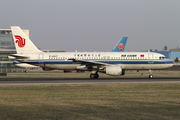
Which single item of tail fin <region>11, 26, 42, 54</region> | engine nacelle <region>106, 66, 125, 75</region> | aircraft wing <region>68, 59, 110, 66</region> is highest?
tail fin <region>11, 26, 42, 54</region>

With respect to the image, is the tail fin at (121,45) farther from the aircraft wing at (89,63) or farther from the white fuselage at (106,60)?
the aircraft wing at (89,63)

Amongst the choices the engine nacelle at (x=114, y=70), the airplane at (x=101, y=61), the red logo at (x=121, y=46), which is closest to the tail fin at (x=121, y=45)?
the red logo at (x=121, y=46)

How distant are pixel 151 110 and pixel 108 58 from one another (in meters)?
29.1

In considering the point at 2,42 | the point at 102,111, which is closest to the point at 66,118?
the point at 102,111

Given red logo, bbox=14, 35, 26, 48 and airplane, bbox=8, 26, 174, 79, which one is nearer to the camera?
airplane, bbox=8, 26, 174, 79

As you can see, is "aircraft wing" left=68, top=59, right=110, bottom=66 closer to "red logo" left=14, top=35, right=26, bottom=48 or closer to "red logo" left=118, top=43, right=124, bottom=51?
"red logo" left=14, top=35, right=26, bottom=48

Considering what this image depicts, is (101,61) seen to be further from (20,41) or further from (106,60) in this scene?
(20,41)

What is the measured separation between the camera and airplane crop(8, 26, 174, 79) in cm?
4125

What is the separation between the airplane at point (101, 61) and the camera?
41.2 meters

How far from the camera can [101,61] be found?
42625 mm

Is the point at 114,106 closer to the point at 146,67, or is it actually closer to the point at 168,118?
the point at 168,118

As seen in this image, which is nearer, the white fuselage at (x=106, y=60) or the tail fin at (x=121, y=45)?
the white fuselage at (x=106, y=60)

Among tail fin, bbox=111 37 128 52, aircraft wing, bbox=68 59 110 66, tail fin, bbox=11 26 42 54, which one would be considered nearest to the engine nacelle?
aircraft wing, bbox=68 59 110 66

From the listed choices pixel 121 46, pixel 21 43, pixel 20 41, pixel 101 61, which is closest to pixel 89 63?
pixel 101 61
